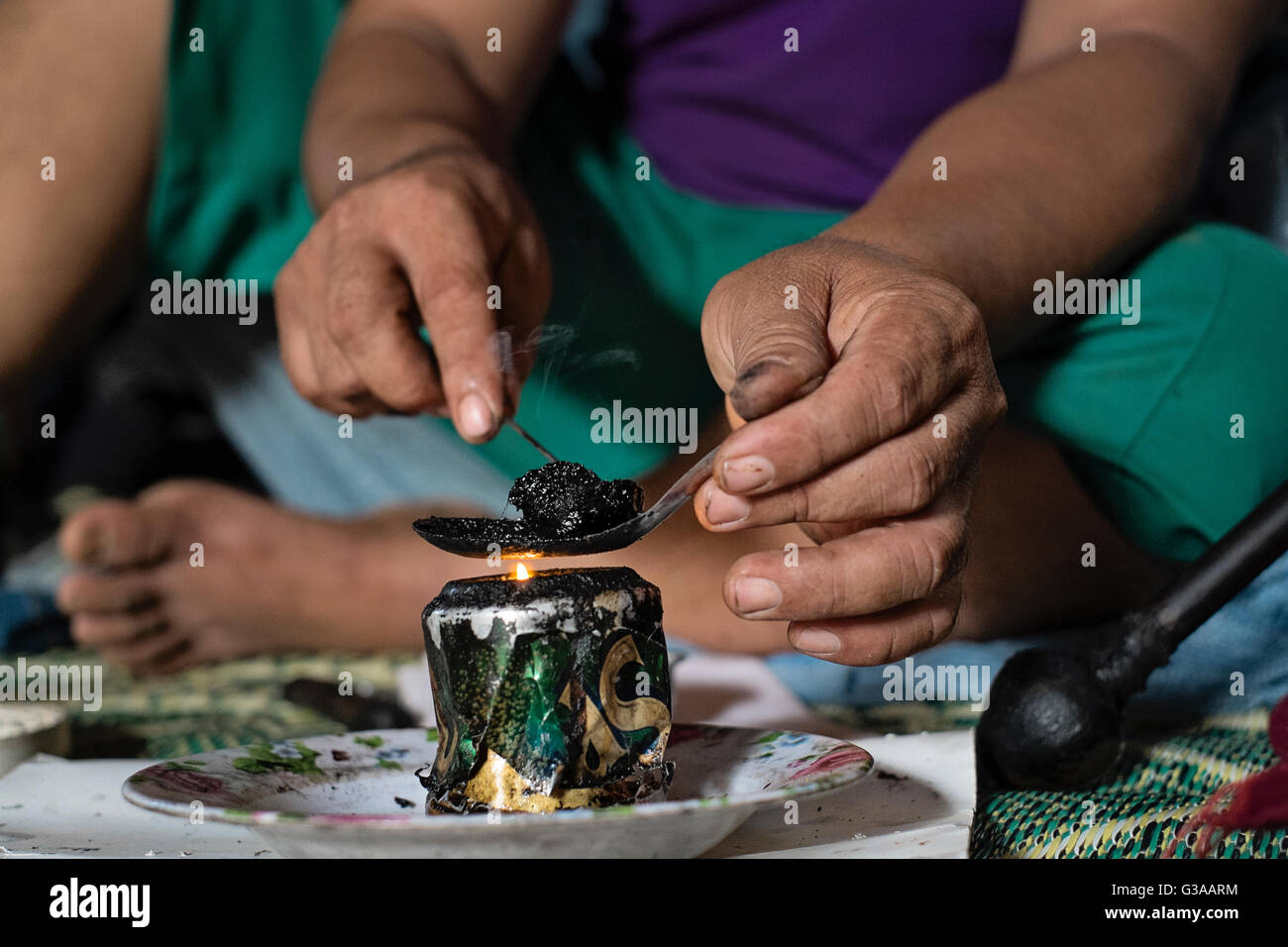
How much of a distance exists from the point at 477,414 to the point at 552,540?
58mm

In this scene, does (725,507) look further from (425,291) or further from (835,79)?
(835,79)

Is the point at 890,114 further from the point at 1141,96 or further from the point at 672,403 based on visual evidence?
the point at 672,403

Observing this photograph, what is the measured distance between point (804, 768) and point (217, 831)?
22 cm

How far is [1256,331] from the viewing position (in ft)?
1.87

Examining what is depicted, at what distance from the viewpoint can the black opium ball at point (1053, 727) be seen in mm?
412

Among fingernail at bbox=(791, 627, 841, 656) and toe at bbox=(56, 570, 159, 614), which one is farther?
toe at bbox=(56, 570, 159, 614)

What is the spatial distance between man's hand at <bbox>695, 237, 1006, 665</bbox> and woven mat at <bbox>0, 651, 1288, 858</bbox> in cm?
9

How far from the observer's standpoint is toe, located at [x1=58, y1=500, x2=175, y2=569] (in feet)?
2.75

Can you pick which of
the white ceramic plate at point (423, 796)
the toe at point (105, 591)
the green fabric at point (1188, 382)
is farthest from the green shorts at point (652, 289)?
the toe at point (105, 591)

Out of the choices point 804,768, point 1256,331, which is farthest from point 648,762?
point 1256,331

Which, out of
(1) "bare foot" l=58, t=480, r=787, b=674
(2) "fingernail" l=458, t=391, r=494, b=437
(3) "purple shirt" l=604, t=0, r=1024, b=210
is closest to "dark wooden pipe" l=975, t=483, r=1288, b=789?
(2) "fingernail" l=458, t=391, r=494, b=437

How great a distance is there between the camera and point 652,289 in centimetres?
47
